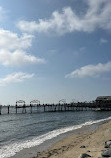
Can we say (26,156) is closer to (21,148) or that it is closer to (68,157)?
(21,148)

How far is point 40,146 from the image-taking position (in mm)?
20438

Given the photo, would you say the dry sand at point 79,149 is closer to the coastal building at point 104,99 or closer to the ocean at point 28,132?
the ocean at point 28,132

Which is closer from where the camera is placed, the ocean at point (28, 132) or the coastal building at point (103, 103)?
the ocean at point (28, 132)

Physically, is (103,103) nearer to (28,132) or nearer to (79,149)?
(28,132)

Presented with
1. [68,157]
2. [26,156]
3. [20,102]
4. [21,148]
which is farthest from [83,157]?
[20,102]

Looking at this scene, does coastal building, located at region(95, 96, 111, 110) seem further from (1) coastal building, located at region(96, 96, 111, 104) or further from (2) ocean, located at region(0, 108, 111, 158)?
(2) ocean, located at region(0, 108, 111, 158)

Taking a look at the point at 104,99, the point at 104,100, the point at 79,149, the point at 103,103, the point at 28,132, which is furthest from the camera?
the point at 104,99

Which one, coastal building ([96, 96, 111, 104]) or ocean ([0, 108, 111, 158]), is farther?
coastal building ([96, 96, 111, 104])

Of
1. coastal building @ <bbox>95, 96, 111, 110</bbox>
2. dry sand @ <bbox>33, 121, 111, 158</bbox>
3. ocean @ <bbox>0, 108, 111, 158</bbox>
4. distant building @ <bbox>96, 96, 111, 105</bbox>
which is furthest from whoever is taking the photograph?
distant building @ <bbox>96, 96, 111, 105</bbox>

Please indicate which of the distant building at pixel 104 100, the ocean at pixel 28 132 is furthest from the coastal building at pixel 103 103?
the ocean at pixel 28 132

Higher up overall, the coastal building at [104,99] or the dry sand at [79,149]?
the coastal building at [104,99]

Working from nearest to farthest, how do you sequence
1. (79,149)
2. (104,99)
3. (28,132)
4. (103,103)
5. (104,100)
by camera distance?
(79,149) < (28,132) < (103,103) < (104,100) < (104,99)

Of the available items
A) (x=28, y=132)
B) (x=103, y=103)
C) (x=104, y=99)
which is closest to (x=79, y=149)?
(x=28, y=132)

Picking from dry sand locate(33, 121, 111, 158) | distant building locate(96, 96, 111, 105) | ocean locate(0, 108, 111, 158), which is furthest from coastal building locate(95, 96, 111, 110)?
dry sand locate(33, 121, 111, 158)
